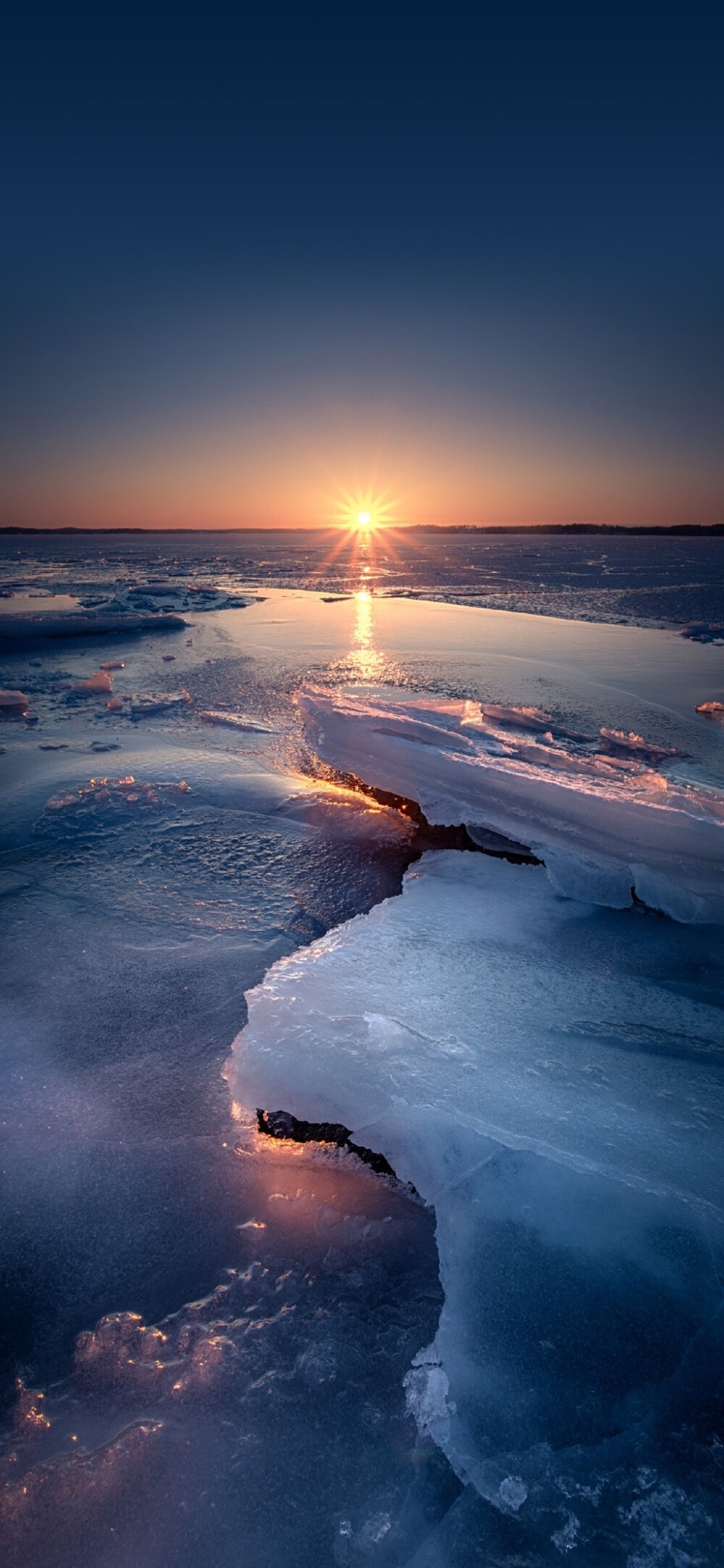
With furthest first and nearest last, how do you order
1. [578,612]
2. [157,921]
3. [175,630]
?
[578,612] → [175,630] → [157,921]

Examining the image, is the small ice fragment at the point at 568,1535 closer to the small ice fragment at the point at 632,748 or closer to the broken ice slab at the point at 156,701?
the small ice fragment at the point at 632,748

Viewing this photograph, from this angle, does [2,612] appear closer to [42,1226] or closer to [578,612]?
[578,612]

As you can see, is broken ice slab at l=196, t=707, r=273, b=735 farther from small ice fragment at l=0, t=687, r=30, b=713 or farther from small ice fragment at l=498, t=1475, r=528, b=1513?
small ice fragment at l=498, t=1475, r=528, b=1513

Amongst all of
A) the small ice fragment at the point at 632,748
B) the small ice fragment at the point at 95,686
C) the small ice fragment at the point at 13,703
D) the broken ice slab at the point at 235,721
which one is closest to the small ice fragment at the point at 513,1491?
the small ice fragment at the point at 632,748

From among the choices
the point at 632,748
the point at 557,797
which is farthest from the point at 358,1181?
the point at 632,748

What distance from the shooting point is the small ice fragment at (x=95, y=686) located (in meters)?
6.44

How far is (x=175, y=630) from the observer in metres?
10.5

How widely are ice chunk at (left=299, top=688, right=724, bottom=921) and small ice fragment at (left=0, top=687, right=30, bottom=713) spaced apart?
2.79 meters

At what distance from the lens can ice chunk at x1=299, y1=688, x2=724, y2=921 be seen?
2771mm

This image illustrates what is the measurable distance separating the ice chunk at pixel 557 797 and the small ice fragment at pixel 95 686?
8.97 ft

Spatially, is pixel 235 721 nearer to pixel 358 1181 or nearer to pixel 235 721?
pixel 235 721

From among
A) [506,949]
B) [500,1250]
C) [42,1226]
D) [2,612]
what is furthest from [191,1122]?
[2,612]

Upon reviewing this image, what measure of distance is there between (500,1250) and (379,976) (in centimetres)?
89

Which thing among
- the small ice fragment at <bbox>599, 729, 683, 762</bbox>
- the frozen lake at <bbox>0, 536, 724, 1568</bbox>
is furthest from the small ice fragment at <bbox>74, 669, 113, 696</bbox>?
the small ice fragment at <bbox>599, 729, 683, 762</bbox>
